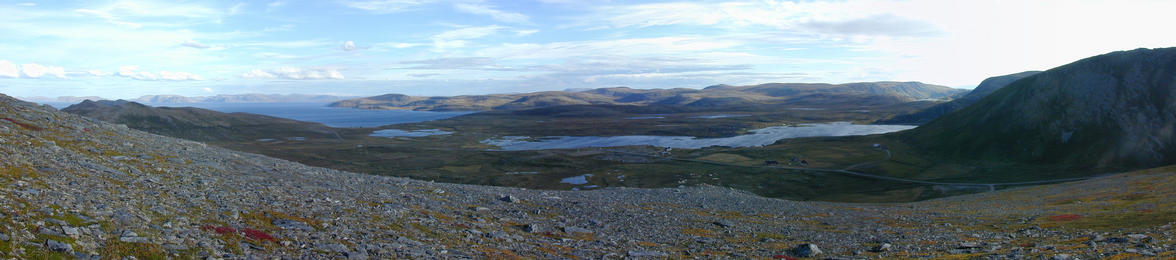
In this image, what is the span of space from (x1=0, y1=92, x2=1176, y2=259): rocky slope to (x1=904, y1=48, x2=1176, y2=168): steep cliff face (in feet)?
278

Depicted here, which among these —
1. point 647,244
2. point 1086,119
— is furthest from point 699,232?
point 1086,119

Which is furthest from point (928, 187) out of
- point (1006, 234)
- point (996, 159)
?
point (1006, 234)

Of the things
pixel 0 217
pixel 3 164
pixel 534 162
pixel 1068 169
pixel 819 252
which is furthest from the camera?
pixel 534 162

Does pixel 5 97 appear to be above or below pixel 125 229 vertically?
above

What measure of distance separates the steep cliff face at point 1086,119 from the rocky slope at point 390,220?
278 feet

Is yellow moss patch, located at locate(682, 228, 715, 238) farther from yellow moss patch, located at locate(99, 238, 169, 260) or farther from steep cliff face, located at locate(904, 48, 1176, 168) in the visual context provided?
steep cliff face, located at locate(904, 48, 1176, 168)

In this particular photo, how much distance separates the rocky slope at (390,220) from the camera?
21828 millimetres

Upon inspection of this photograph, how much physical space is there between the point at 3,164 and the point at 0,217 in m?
11.5

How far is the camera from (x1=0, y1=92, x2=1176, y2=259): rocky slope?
21.8m

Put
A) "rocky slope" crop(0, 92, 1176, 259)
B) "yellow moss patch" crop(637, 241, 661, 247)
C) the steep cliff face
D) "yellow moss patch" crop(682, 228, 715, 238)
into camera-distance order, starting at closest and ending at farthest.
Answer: "rocky slope" crop(0, 92, 1176, 259)
"yellow moss patch" crop(637, 241, 661, 247)
"yellow moss patch" crop(682, 228, 715, 238)
the steep cliff face

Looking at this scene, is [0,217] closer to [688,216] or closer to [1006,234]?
[688,216]

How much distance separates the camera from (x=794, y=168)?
140375 millimetres

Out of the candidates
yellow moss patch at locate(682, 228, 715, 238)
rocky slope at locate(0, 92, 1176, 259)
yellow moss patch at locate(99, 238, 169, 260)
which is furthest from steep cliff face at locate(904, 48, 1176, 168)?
yellow moss patch at locate(99, 238, 169, 260)

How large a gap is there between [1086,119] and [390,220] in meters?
168
